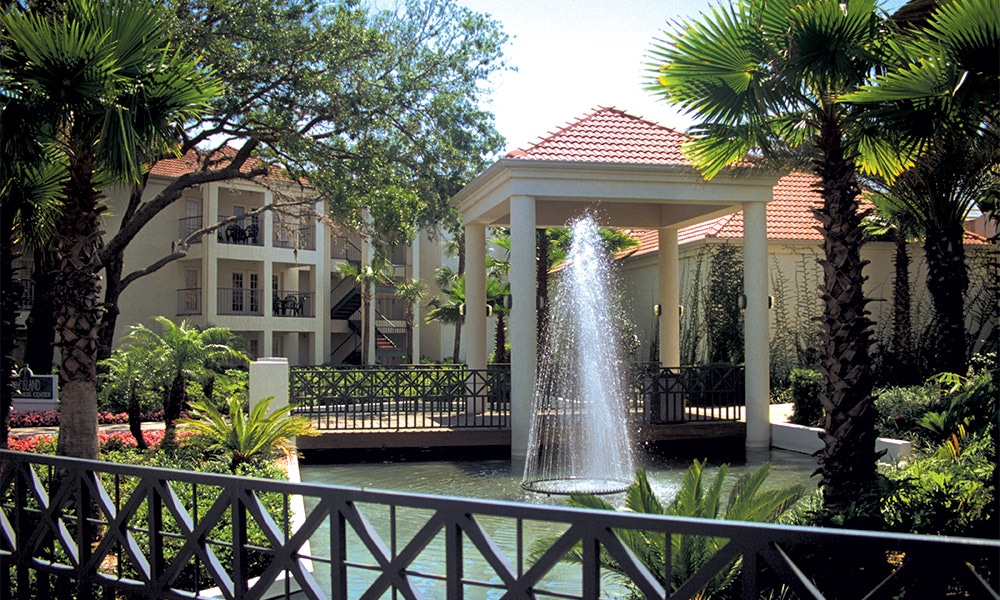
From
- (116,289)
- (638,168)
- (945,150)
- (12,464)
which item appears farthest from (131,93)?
(116,289)

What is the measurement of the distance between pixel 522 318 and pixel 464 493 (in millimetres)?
3968

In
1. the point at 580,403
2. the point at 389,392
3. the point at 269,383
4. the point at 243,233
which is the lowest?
the point at 580,403

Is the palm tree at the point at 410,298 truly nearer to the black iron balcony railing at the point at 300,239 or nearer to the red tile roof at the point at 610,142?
the black iron balcony railing at the point at 300,239

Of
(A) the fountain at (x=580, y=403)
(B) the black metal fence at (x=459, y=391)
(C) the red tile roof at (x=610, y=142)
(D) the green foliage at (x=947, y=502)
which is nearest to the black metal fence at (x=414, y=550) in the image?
A: (D) the green foliage at (x=947, y=502)

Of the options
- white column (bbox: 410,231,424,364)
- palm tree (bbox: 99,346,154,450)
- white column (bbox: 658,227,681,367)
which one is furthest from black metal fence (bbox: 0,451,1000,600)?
white column (bbox: 410,231,424,364)

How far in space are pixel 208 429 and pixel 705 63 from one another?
24.5 ft

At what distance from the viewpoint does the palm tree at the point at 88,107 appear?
8133 millimetres

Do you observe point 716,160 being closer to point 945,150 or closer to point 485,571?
point 485,571

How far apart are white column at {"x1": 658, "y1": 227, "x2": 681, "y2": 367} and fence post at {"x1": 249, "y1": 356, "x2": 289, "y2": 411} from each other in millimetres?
8452

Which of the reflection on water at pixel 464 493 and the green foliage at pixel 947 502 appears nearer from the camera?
the green foliage at pixel 947 502

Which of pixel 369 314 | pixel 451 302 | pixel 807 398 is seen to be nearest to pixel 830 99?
pixel 807 398

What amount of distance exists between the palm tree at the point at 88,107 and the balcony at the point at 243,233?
26959 mm

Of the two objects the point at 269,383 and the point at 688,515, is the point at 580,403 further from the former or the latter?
the point at 688,515

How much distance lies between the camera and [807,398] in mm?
15781
